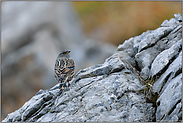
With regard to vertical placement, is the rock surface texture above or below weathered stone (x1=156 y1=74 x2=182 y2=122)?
above

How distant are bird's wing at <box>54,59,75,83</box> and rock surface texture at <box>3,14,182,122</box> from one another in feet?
1.01

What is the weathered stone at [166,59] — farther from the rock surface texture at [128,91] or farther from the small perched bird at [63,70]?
the small perched bird at [63,70]

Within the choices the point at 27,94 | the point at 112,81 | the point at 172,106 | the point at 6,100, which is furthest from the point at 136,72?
the point at 6,100

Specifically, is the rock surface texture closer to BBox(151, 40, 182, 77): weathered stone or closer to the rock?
BBox(151, 40, 182, 77): weathered stone

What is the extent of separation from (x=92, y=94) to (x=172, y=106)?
1716 mm

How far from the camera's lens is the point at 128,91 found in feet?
11.9

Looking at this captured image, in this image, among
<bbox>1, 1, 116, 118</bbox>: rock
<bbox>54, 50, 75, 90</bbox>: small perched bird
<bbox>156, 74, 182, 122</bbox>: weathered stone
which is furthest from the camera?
<bbox>1, 1, 116, 118</bbox>: rock

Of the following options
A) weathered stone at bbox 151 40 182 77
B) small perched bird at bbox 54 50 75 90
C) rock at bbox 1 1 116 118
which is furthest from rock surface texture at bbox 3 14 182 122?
rock at bbox 1 1 116 118

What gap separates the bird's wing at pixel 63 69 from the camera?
4.61 meters

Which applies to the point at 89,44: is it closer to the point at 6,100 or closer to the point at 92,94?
the point at 6,100

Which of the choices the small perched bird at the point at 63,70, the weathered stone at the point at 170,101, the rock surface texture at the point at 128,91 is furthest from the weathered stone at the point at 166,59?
the small perched bird at the point at 63,70

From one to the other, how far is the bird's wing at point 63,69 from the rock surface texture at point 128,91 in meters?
0.31

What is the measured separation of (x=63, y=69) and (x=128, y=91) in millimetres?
1972

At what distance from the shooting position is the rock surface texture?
307cm
